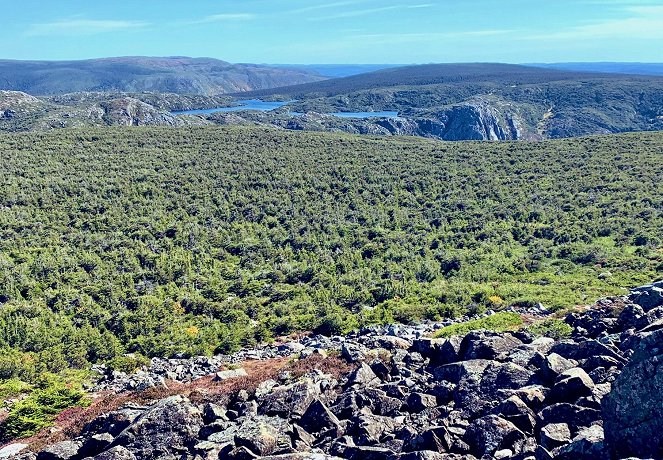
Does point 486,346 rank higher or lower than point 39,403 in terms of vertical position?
higher

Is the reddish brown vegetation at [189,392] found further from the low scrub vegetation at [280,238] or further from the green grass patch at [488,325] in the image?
the green grass patch at [488,325]

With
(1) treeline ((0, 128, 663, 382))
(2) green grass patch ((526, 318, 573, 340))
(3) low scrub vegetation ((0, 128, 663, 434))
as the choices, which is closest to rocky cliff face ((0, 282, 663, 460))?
(2) green grass patch ((526, 318, 573, 340))

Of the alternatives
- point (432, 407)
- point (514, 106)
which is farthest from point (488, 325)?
point (514, 106)

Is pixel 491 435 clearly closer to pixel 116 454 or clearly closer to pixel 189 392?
pixel 116 454

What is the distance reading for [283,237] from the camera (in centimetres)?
3634

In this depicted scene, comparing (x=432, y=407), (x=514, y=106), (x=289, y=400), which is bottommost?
(x=289, y=400)

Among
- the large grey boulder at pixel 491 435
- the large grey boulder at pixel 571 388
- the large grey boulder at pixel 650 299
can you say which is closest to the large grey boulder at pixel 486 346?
the large grey boulder at pixel 571 388

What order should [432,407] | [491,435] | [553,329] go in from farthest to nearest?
[553,329], [432,407], [491,435]

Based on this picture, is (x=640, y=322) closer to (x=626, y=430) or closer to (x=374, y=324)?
(x=626, y=430)

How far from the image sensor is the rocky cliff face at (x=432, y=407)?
8586 millimetres

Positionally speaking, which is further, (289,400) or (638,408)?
(289,400)

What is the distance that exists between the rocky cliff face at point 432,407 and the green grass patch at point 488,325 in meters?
3.75

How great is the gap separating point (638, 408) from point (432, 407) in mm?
4671

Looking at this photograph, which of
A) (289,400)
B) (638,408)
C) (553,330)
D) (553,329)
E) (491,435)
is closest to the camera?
(638,408)
